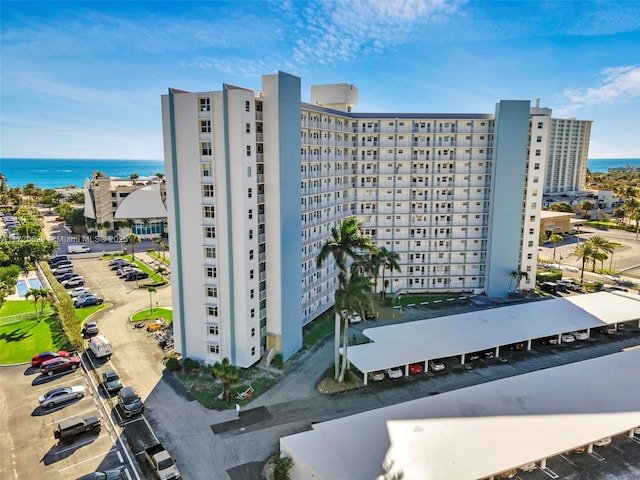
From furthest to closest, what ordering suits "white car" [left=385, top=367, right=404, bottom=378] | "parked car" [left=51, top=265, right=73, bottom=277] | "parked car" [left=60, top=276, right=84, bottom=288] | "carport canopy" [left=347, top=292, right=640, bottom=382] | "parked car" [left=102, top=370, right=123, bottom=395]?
"parked car" [left=51, top=265, right=73, bottom=277]
"parked car" [left=60, top=276, right=84, bottom=288]
"carport canopy" [left=347, top=292, right=640, bottom=382]
"white car" [left=385, top=367, right=404, bottom=378]
"parked car" [left=102, top=370, right=123, bottom=395]

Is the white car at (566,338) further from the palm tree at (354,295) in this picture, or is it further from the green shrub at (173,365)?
the green shrub at (173,365)

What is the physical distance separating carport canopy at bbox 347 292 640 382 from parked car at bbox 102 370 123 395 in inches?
758

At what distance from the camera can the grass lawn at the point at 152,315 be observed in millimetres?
52188

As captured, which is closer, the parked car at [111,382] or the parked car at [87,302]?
the parked car at [111,382]

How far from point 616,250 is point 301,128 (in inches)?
2981

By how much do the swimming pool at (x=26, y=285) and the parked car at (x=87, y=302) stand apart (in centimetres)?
920

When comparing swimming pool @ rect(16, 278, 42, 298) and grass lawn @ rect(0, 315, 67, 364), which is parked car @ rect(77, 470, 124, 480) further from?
swimming pool @ rect(16, 278, 42, 298)

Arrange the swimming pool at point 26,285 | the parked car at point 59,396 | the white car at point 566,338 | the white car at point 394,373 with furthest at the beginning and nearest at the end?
1. the swimming pool at point 26,285
2. the white car at point 566,338
3. the white car at point 394,373
4. the parked car at point 59,396

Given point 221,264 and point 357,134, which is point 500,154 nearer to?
point 357,134

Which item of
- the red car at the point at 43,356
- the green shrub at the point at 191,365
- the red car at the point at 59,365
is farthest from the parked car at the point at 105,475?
the red car at the point at 43,356

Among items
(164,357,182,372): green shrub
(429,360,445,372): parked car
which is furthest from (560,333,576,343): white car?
(164,357,182,372): green shrub

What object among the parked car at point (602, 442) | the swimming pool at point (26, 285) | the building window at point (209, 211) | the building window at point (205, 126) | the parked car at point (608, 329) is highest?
the building window at point (205, 126)

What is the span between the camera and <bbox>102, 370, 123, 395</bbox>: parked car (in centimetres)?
3622

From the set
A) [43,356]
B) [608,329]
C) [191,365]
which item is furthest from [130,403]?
[608,329]
